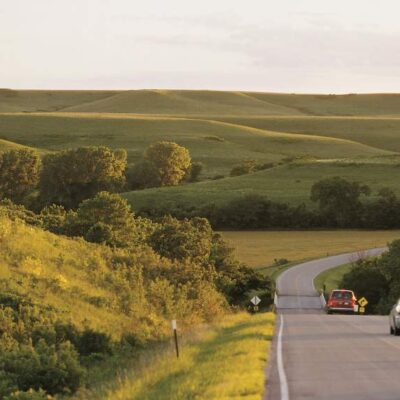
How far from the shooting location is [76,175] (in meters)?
141

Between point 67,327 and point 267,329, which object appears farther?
point 267,329

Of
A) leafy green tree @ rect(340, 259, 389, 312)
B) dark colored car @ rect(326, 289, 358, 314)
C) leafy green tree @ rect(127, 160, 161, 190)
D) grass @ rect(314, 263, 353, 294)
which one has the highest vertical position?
leafy green tree @ rect(127, 160, 161, 190)

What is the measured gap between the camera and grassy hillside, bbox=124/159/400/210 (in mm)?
134250

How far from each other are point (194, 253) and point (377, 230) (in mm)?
75249

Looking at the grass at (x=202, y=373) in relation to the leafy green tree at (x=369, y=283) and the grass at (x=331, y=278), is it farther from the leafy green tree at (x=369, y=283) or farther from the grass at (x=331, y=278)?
the grass at (x=331, y=278)

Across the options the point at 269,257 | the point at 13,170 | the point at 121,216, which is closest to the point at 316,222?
the point at 269,257

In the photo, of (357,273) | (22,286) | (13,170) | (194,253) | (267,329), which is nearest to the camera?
(22,286)

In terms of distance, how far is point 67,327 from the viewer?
28672 millimetres

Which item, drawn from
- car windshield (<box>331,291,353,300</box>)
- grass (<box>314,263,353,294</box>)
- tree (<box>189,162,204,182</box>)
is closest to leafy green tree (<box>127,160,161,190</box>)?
tree (<box>189,162,204,182</box>)

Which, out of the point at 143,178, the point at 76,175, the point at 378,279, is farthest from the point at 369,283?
the point at 143,178

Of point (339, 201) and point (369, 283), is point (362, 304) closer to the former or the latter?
point (369, 283)

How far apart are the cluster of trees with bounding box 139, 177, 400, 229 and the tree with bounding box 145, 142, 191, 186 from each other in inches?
1108

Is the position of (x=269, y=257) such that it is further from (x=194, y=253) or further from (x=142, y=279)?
(x=142, y=279)

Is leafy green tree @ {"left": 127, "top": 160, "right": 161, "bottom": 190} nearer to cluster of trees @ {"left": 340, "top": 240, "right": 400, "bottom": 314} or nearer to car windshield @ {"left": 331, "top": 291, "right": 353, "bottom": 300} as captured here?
cluster of trees @ {"left": 340, "top": 240, "right": 400, "bottom": 314}
